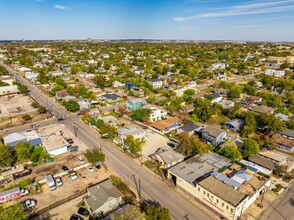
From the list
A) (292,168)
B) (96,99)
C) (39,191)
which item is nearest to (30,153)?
(39,191)

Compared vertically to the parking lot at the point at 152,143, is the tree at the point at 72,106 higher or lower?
higher

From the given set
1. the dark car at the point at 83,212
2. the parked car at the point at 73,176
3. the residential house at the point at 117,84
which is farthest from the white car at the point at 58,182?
the residential house at the point at 117,84

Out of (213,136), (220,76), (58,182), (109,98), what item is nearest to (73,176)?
(58,182)

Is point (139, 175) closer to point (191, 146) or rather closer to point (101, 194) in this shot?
point (101, 194)

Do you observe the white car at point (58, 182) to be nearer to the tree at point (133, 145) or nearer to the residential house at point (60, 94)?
the tree at point (133, 145)

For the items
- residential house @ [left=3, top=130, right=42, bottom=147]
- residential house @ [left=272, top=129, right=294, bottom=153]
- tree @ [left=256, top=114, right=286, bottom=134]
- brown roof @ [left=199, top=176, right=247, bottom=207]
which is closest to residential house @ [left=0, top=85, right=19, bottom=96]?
residential house @ [left=3, top=130, right=42, bottom=147]

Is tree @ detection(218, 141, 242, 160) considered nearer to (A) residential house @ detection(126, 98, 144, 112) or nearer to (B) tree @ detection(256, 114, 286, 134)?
(B) tree @ detection(256, 114, 286, 134)

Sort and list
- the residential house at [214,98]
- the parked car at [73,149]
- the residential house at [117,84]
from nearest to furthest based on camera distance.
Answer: the parked car at [73,149]
the residential house at [214,98]
the residential house at [117,84]
